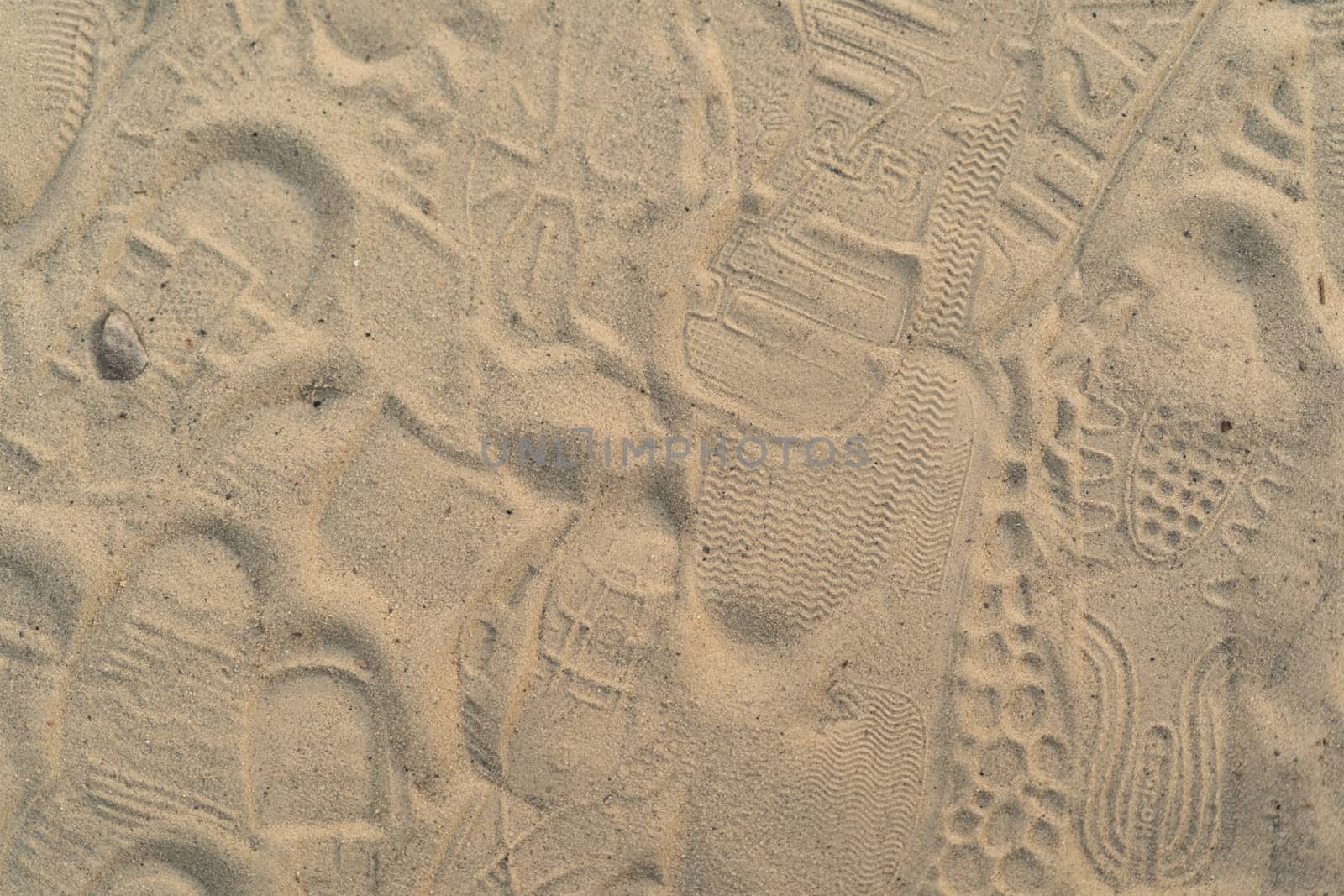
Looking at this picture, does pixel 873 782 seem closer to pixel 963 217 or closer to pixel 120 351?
pixel 963 217

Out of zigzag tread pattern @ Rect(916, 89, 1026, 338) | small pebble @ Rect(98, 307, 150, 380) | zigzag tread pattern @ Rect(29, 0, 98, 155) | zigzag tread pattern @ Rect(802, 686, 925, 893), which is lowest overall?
zigzag tread pattern @ Rect(802, 686, 925, 893)

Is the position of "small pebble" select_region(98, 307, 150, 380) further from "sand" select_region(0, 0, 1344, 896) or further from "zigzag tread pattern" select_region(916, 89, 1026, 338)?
"zigzag tread pattern" select_region(916, 89, 1026, 338)

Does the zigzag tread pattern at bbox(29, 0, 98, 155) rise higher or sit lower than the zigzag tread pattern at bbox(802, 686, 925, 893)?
higher

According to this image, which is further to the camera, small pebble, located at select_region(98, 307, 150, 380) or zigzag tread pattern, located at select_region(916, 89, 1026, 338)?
zigzag tread pattern, located at select_region(916, 89, 1026, 338)

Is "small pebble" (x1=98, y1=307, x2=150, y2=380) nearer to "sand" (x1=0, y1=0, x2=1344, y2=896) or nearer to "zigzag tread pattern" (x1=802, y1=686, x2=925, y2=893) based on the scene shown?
"sand" (x1=0, y1=0, x2=1344, y2=896)

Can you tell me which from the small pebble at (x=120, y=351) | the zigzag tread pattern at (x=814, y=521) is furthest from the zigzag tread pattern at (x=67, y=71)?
the zigzag tread pattern at (x=814, y=521)

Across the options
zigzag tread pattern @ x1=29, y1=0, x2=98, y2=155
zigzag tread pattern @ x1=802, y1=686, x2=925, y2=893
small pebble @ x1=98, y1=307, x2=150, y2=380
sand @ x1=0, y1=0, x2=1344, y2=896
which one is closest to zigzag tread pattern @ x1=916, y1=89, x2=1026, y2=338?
sand @ x1=0, y1=0, x2=1344, y2=896

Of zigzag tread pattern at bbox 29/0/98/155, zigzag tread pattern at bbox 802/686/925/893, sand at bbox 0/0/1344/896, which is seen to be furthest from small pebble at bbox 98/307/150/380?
zigzag tread pattern at bbox 802/686/925/893

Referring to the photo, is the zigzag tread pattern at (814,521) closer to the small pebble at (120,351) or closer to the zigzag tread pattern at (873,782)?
the zigzag tread pattern at (873,782)
